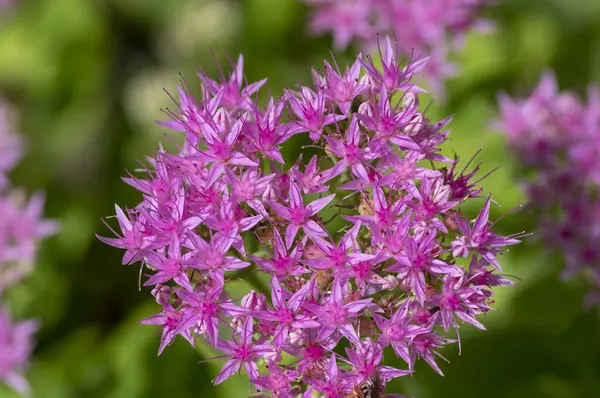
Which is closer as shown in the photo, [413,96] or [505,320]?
[413,96]

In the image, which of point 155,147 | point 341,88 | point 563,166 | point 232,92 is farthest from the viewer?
point 155,147

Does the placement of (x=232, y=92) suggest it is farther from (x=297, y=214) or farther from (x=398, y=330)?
(x=398, y=330)

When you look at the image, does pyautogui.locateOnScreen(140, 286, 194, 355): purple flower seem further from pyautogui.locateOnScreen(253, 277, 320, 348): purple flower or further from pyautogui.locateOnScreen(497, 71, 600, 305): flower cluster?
pyautogui.locateOnScreen(497, 71, 600, 305): flower cluster

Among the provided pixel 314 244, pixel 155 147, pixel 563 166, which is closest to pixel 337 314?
pixel 314 244

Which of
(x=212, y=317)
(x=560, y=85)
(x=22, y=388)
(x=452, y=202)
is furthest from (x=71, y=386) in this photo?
(x=560, y=85)

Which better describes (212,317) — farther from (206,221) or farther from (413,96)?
(413,96)

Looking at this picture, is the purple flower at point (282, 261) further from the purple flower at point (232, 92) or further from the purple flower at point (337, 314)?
the purple flower at point (232, 92)
